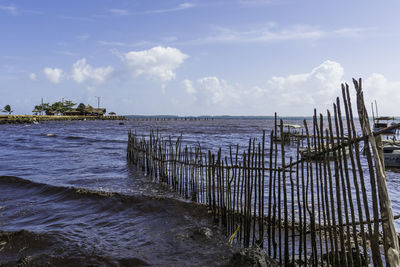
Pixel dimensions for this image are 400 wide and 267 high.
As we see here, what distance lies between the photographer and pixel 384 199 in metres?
3.15

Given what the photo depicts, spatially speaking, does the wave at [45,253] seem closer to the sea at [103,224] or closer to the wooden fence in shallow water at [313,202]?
the sea at [103,224]

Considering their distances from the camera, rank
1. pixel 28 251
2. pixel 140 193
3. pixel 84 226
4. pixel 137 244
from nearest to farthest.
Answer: pixel 28 251 < pixel 137 244 < pixel 84 226 < pixel 140 193

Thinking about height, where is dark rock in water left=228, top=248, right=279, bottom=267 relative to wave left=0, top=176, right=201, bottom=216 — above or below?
above

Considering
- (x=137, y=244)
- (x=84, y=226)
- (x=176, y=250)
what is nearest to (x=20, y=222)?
(x=84, y=226)

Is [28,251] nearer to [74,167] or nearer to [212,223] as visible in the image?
[212,223]

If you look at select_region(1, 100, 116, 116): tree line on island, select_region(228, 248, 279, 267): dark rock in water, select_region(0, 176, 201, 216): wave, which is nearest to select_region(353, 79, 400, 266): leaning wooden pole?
select_region(228, 248, 279, 267): dark rock in water

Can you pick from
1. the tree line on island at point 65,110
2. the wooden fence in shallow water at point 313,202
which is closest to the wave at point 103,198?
the wooden fence in shallow water at point 313,202

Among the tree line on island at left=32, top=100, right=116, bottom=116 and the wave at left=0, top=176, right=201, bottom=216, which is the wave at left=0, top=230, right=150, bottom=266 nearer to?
the wave at left=0, top=176, right=201, bottom=216

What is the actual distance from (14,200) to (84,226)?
3635 mm

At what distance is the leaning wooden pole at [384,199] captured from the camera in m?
3.01

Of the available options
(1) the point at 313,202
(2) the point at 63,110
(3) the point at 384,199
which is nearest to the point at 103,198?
(1) the point at 313,202

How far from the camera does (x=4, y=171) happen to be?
1272 centimetres

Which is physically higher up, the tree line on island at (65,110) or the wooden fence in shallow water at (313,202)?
the tree line on island at (65,110)

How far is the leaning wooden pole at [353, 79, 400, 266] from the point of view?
A: 301cm
